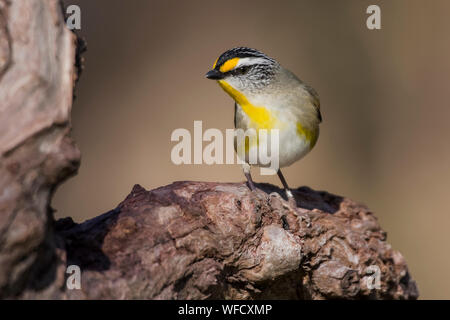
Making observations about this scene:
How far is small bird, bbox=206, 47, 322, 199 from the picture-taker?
10.1ft

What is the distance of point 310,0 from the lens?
209 inches

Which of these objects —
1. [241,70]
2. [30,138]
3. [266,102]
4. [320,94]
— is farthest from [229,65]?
[320,94]

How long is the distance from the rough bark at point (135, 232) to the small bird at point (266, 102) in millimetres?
398

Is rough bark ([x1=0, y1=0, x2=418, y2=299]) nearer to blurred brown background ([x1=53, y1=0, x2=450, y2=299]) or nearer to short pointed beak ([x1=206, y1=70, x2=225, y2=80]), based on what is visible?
short pointed beak ([x1=206, y1=70, x2=225, y2=80])

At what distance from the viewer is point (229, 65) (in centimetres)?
310

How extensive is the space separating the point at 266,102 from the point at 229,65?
0.30 meters

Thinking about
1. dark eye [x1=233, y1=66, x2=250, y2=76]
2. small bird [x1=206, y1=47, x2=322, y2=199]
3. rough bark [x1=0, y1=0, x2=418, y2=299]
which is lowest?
rough bark [x1=0, y1=0, x2=418, y2=299]

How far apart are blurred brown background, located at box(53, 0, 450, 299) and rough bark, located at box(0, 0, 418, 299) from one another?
247cm

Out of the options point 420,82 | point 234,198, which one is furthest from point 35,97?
point 420,82


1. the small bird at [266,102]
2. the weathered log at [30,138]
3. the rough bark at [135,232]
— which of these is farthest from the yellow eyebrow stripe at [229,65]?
the weathered log at [30,138]

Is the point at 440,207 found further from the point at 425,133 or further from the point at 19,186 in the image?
the point at 19,186

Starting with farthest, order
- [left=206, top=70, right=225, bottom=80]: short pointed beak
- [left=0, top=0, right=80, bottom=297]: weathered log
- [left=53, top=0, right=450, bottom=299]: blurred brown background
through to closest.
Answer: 1. [left=53, top=0, right=450, bottom=299]: blurred brown background
2. [left=206, top=70, right=225, bottom=80]: short pointed beak
3. [left=0, top=0, right=80, bottom=297]: weathered log

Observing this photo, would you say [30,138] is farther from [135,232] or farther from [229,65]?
[229,65]

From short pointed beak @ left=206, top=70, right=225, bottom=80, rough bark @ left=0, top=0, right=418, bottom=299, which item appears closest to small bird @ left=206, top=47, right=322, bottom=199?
short pointed beak @ left=206, top=70, right=225, bottom=80
